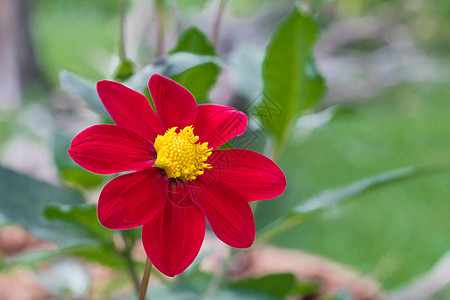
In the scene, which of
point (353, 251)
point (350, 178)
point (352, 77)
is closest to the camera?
point (353, 251)

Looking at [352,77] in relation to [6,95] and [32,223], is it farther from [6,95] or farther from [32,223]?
[32,223]

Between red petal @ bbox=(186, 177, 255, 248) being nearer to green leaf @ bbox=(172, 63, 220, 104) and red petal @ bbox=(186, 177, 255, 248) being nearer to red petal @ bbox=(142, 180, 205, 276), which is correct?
red petal @ bbox=(142, 180, 205, 276)

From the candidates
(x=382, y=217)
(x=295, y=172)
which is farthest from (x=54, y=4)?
(x=382, y=217)

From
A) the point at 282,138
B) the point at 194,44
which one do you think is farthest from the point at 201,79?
the point at 282,138

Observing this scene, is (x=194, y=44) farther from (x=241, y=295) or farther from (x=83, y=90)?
(x=241, y=295)

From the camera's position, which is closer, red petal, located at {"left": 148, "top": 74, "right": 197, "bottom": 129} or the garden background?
red petal, located at {"left": 148, "top": 74, "right": 197, "bottom": 129}

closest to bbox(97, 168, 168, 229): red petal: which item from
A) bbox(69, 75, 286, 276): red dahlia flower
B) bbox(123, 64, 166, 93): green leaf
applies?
bbox(69, 75, 286, 276): red dahlia flower

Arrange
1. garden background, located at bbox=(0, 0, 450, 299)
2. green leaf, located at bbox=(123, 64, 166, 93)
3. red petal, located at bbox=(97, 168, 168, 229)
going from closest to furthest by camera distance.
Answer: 1. red petal, located at bbox=(97, 168, 168, 229)
2. green leaf, located at bbox=(123, 64, 166, 93)
3. garden background, located at bbox=(0, 0, 450, 299)

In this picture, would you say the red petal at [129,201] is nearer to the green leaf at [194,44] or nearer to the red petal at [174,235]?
the red petal at [174,235]
